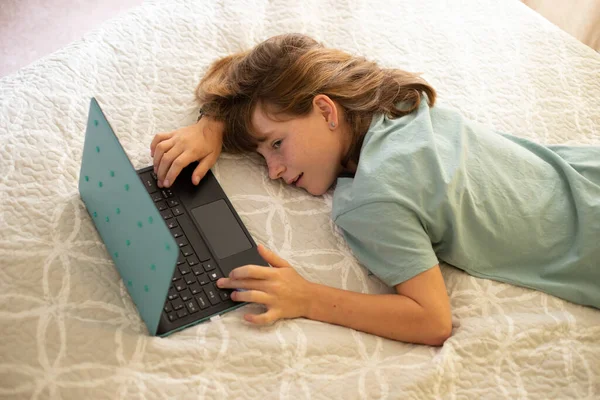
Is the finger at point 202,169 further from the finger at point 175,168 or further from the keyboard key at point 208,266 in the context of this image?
the keyboard key at point 208,266

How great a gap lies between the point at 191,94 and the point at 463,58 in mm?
668

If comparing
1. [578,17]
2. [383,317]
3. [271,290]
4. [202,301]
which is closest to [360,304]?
[383,317]

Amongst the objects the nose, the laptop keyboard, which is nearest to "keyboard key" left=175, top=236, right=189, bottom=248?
the laptop keyboard

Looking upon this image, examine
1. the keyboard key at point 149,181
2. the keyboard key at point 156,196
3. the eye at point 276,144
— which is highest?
the eye at point 276,144

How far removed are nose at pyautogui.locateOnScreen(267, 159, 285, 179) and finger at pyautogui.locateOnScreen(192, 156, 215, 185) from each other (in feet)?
0.36

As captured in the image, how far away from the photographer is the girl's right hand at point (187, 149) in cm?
114

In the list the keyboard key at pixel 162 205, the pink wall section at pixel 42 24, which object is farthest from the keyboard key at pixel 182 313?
the pink wall section at pixel 42 24

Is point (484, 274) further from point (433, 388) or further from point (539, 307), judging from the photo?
point (433, 388)

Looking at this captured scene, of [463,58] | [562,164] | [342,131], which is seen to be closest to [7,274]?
[342,131]

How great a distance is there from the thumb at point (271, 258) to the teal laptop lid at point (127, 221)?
214mm

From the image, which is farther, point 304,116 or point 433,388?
point 304,116

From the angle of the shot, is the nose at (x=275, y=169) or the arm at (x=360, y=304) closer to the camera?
the arm at (x=360, y=304)

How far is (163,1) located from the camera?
1485 mm

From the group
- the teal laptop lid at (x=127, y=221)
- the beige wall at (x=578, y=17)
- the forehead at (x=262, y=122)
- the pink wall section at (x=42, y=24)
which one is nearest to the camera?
the teal laptop lid at (x=127, y=221)
